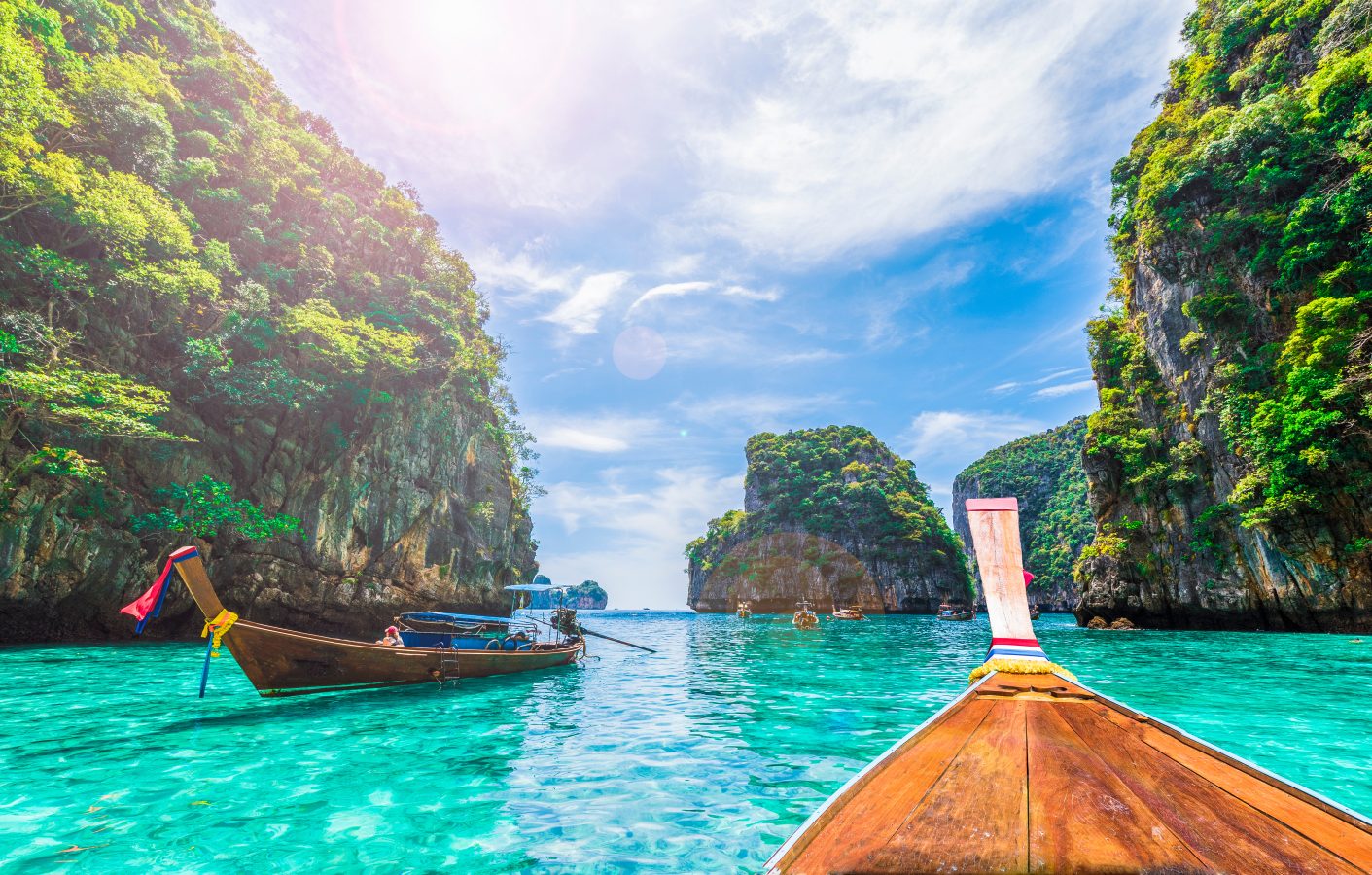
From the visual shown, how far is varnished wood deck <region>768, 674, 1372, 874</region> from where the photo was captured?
186cm

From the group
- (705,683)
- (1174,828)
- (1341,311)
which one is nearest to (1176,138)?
(1341,311)

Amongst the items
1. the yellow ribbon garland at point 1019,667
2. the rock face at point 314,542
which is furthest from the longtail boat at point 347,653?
the yellow ribbon garland at point 1019,667

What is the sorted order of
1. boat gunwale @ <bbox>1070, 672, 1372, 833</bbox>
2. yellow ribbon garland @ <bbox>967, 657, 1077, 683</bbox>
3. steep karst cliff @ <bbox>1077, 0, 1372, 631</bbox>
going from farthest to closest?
steep karst cliff @ <bbox>1077, 0, 1372, 631</bbox>, yellow ribbon garland @ <bbox>967, 657, 1077, 683</bbox>, boat gunwale @ <bbox>1070, 672, 1372, 833</bbox>

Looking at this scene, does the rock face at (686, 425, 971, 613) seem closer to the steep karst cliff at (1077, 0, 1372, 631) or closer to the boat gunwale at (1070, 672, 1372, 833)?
the steep karst cliff at (1077, 0, 1372, 631)

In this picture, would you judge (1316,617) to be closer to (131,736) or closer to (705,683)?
(705,683)

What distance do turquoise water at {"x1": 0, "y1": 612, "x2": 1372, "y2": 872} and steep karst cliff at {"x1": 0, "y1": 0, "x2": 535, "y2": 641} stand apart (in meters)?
5.93

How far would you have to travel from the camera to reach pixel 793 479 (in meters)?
84.4

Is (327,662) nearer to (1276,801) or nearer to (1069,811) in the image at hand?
(1069,811)

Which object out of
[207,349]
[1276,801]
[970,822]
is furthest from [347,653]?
[207,349]

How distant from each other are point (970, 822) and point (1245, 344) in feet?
113

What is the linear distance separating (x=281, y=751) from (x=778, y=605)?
76621mm

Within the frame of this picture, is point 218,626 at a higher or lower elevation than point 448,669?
higher

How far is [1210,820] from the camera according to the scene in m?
2.19

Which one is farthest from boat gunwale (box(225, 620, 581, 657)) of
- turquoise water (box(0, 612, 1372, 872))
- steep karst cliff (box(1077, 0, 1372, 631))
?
steep karst cliff (box(1077, 0, 1372, 631))
